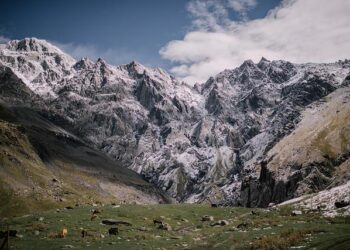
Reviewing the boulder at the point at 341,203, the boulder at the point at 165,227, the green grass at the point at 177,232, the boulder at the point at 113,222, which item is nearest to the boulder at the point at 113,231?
the green grass at the point at 177,232

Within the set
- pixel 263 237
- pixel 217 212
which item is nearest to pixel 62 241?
pixel 263 237

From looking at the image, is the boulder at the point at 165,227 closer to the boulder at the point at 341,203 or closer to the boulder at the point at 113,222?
the boulder at the point at 113,222

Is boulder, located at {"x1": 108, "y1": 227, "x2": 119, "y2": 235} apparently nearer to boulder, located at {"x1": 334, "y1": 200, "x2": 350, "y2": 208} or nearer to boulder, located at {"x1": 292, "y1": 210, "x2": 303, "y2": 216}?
boulder, located at {"x1": 292, "y1": 210, "x2": 303, "y2": 216}

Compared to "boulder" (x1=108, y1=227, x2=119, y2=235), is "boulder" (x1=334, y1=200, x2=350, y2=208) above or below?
above

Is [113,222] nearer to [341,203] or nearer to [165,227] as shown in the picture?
[165,227]

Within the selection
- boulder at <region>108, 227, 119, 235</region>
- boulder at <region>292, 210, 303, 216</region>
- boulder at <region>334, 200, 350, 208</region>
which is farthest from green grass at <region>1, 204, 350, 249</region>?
boulder at <region>334, 200, 350, 208</region>

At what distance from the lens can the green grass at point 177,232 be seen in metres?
36.7

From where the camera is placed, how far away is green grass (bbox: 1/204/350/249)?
120ft

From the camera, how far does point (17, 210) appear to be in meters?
168

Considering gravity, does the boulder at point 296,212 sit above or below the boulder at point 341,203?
below

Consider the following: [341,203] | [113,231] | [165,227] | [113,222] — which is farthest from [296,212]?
[113,231]

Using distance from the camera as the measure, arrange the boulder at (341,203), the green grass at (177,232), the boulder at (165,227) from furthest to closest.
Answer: the boulder at (165,227) < the boulder at (341,203) < the green grass at (177,232)

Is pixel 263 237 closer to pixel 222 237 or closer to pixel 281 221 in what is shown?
pixel 222 237

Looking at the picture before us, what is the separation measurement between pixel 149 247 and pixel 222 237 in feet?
27.0
